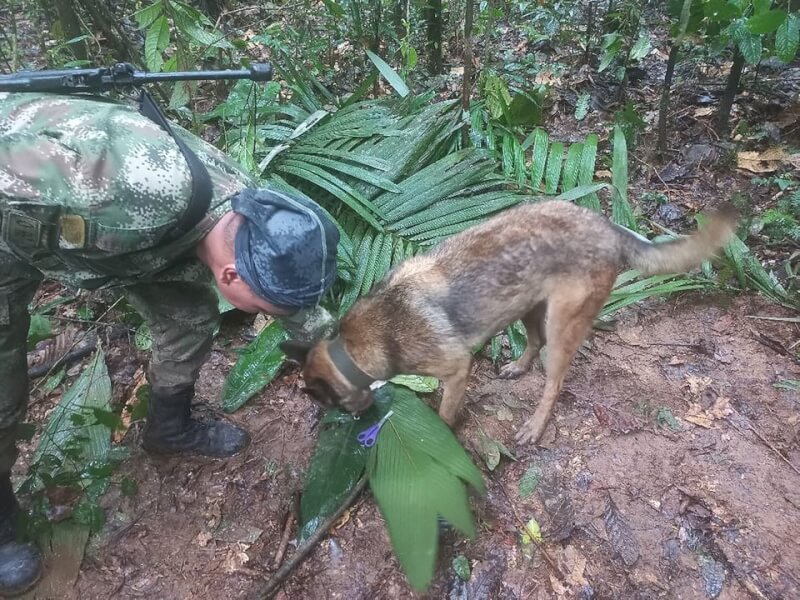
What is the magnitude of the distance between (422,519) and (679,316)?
9.21ft

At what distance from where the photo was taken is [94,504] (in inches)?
118

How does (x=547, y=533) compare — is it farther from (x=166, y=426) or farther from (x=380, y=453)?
(x=166, y=426)

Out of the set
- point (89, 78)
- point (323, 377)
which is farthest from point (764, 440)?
point (89, 78)

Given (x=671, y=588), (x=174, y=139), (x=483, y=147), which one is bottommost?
(x=671, y=588)

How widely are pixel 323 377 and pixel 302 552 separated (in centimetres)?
87

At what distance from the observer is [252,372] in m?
3.60

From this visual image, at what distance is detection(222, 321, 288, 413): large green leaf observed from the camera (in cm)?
360

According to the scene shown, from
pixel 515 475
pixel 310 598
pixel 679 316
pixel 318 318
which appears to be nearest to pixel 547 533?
pixel 515 475

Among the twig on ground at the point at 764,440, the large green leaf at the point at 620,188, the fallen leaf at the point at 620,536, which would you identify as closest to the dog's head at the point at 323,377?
the fallen leaf at the point at 620,536

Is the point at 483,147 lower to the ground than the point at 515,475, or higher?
higher

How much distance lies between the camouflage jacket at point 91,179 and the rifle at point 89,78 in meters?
0.06

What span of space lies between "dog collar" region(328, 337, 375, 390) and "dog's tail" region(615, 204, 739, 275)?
163 centimetres

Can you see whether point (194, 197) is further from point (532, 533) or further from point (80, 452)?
point (532, 533)

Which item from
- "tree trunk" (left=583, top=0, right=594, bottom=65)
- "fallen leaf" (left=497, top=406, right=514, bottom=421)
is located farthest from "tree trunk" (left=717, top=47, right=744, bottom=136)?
"fallen leaf" (left=497, top=406, right=514, bottom=421)
